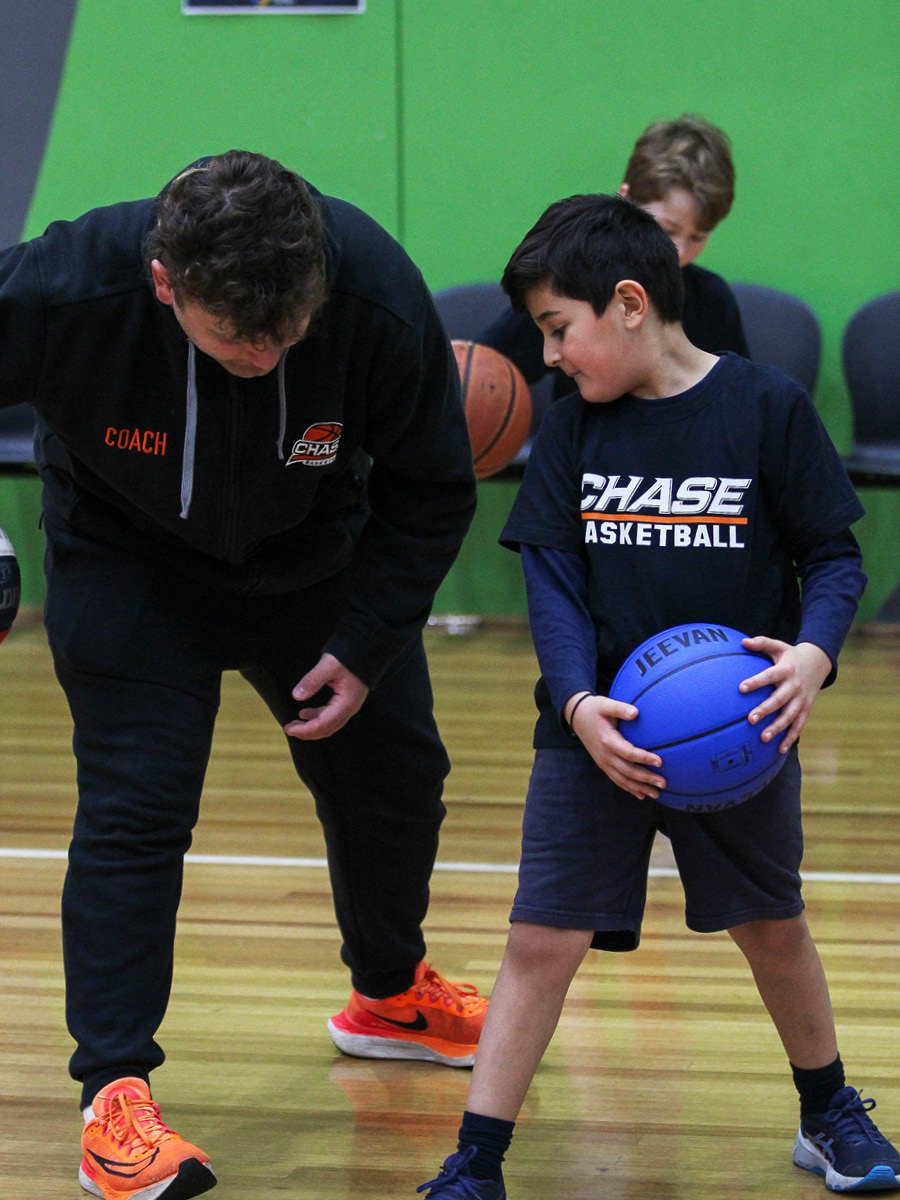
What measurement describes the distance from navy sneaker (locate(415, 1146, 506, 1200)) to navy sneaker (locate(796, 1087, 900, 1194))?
1.53 feet

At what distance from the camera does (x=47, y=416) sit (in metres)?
2.03

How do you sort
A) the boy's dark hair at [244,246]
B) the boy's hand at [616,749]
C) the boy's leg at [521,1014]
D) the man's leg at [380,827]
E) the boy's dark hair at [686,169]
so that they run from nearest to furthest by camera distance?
the boy's dark hair at [244,246] < the boy's hand at [616,749] < the boy's leg at [521,1014] < the man's leg at [380,827] < the boy's dark hair at [686,169]

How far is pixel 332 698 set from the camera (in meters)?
2.22

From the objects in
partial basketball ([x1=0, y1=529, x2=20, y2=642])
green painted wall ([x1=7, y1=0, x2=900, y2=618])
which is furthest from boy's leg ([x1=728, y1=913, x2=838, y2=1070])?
green painted wall ([x1=7, y1=0, x2=900, y2=618])

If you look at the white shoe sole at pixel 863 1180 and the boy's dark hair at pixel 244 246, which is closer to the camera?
the boy's dark hair at pixel 244 246

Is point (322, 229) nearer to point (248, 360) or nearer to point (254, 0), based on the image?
point (248, 360)

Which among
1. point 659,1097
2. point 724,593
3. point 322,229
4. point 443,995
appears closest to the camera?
point 322,229

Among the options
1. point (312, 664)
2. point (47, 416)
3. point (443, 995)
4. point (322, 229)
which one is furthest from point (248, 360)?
point (443, 995)

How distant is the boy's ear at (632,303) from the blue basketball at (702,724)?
16.3 inches

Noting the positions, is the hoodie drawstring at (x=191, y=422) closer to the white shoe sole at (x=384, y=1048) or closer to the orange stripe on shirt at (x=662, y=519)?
the orange stripe on shirt at (x=662, y=519)

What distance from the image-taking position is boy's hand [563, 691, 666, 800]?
5.95 feet

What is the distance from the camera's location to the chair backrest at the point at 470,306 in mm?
6316

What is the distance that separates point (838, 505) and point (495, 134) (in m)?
4.94

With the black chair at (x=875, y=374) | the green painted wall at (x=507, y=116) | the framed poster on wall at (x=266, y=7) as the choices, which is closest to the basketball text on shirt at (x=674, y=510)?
the black chair at (x=875, y=374)
